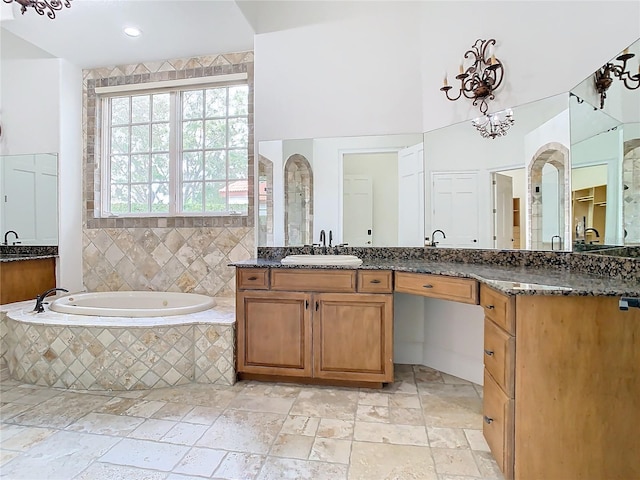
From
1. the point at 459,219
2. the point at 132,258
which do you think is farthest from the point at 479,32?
the point at 132,258

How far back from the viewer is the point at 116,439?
1756mm

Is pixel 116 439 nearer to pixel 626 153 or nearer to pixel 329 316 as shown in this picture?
pixel 329 316

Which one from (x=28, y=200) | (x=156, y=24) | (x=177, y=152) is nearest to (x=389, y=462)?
(x=177, y=152)

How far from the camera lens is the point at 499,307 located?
152 centimetres

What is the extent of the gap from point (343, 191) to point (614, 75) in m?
1.72

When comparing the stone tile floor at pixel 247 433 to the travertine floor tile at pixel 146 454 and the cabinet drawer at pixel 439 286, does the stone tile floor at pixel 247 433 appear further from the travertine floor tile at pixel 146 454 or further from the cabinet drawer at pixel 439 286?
the cabinet drawer at pixel 439 286

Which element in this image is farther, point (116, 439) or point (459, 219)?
point (459, 219)

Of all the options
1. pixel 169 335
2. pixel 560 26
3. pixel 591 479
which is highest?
pixel 560 26

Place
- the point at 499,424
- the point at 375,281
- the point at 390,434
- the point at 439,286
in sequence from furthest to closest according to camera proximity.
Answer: the point at 375,281 → the point at 439,286 → the point at 390,434 → the point at 499,424

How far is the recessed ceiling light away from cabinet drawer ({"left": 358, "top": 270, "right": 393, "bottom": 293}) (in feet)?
9.26

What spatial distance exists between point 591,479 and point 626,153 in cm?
142

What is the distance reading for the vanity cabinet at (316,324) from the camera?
2266 mm

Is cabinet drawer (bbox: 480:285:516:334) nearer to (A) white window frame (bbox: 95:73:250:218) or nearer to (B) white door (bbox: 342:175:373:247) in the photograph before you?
(B) white door (bbox: 342:175:373:247)

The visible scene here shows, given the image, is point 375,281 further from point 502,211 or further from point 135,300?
point 135,300
